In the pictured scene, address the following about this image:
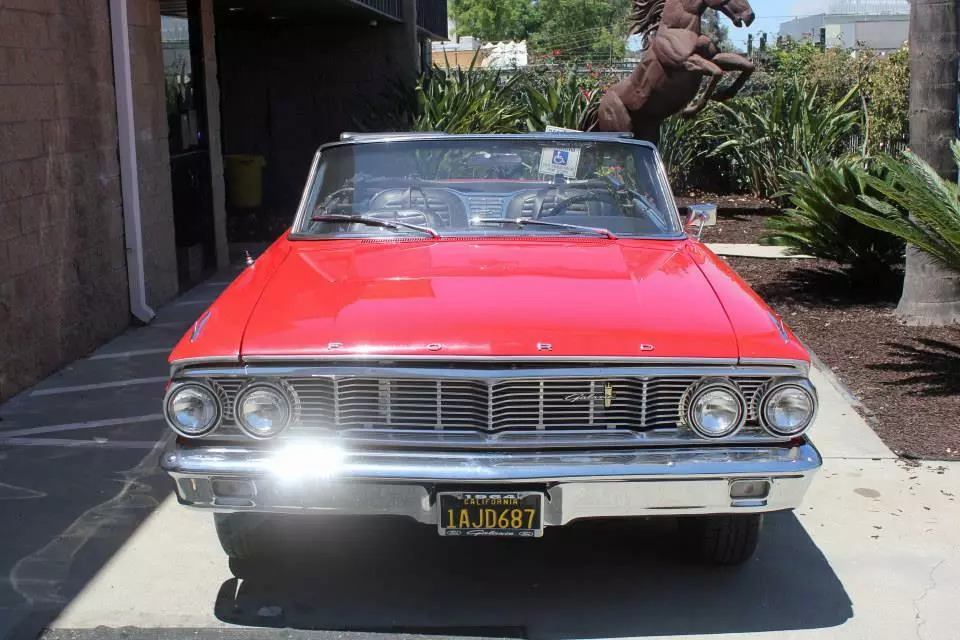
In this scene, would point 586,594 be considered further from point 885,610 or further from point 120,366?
point 120,366

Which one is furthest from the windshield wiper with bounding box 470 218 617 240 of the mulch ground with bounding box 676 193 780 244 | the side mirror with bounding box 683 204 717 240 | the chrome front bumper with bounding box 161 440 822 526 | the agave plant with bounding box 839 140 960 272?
the mulch ground with bounding box 676 193 780 244

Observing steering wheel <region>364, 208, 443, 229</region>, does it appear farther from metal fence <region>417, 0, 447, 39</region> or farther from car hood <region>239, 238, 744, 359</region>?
metal fence <region>417, 0, 447, 39</region>

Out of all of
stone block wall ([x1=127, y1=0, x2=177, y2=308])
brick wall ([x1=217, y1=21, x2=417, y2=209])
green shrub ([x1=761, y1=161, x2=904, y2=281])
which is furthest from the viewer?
brick wall ([x1=217, y1=21, x2=417, y2=209])

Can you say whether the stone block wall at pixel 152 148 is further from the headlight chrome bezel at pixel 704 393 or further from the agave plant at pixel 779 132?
the agave plant at pixel 779 132

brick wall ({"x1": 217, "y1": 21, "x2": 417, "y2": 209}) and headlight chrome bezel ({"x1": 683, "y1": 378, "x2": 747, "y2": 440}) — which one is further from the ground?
brick wall ({"x1": 217, "y1": 21, "x2": 417, "y2": 209})

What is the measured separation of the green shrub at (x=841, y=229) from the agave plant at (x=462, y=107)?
18.9ft

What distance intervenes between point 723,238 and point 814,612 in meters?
9.94

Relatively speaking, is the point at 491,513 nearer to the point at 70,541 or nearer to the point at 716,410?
the point at 716,410

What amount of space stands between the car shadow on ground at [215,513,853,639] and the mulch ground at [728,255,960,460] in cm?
170

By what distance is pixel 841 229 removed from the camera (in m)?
9.83

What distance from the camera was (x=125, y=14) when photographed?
8914 millimetres

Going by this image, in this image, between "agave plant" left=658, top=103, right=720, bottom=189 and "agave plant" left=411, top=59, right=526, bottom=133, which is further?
"agave plant" left=658, top=103, right=720, bottom=189

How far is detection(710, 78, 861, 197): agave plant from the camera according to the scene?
631 inches

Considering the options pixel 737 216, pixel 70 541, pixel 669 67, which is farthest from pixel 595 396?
pixel 737 216
